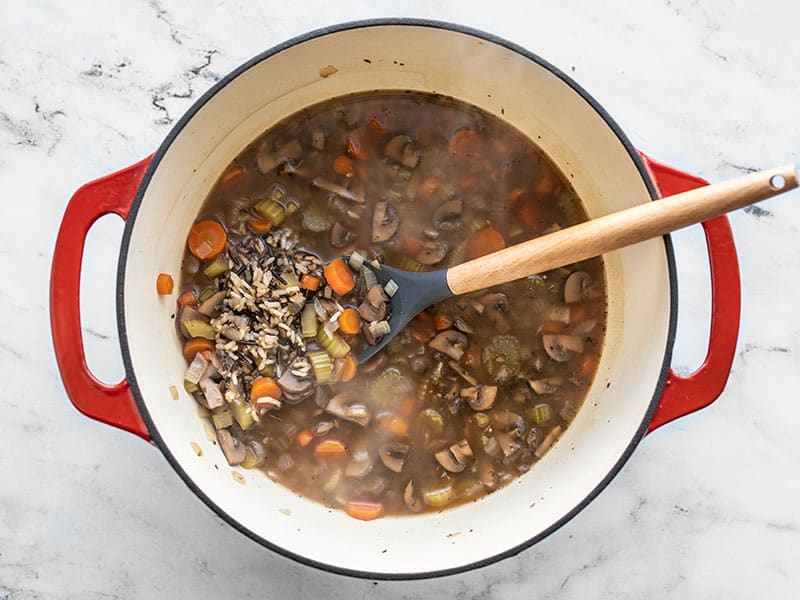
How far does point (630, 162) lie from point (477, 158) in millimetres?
497

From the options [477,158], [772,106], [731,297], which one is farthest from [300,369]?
[772,106]

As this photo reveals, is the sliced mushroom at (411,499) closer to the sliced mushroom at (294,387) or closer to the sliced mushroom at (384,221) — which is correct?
the sliced mushroom at (294,387)

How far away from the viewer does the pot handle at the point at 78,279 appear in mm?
2195

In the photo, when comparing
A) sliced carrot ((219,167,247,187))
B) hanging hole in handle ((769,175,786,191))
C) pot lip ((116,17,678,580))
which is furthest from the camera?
sliced carrot ((219,167,247,187))

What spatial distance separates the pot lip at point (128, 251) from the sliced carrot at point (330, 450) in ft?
1.24

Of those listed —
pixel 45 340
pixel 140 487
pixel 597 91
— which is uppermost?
pixel 597 91

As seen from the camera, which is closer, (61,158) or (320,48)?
(320,48)

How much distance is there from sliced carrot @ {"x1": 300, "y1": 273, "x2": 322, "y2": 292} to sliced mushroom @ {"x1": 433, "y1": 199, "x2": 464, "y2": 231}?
40 cm

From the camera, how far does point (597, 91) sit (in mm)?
2652

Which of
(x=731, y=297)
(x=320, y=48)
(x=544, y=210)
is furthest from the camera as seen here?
(x=544, y=210)

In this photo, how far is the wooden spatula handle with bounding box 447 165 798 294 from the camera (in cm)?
191

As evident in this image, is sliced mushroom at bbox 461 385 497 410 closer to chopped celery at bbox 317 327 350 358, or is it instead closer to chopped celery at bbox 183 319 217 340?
chopped celery at bbox 317 327 350 358

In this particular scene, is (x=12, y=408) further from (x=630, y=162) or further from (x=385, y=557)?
(x=630, y=162)

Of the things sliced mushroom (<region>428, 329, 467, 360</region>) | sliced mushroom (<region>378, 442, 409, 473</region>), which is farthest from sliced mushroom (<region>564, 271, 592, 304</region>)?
sliced mushroom (<region>378, 442, 409, 473</region>)
